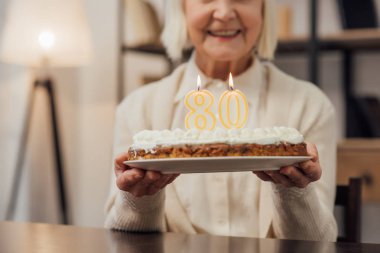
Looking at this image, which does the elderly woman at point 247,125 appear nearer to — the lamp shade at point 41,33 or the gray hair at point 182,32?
the gray hair at point 182,32

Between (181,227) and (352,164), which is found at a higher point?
(352,164)

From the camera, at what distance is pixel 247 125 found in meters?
1.68

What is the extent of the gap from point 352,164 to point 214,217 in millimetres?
1432

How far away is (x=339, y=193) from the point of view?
5.32ft

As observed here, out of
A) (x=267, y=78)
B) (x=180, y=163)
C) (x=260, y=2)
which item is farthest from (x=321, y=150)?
(x=180, y=163)

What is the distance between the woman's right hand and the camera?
3.90 ft

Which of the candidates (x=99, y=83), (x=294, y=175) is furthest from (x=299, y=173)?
(x=99, y=83)

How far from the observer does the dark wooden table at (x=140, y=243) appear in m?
1.04

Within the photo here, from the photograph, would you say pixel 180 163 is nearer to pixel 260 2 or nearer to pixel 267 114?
pixel 267 114

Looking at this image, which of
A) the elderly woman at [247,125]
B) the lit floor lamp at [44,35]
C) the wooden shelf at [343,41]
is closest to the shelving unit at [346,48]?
the wooden shelf at [343,41]

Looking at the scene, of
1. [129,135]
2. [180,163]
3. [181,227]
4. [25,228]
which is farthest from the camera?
[129,135]

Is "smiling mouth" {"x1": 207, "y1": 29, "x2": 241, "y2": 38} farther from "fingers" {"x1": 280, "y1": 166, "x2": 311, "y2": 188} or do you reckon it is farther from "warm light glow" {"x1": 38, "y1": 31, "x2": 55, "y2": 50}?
"warm light glow" {"x1": 38, "y1": 31, "x2": 55, "y2": 50}

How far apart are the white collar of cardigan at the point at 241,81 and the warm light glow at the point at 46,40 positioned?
4.46 ft

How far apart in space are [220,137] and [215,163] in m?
0.07
